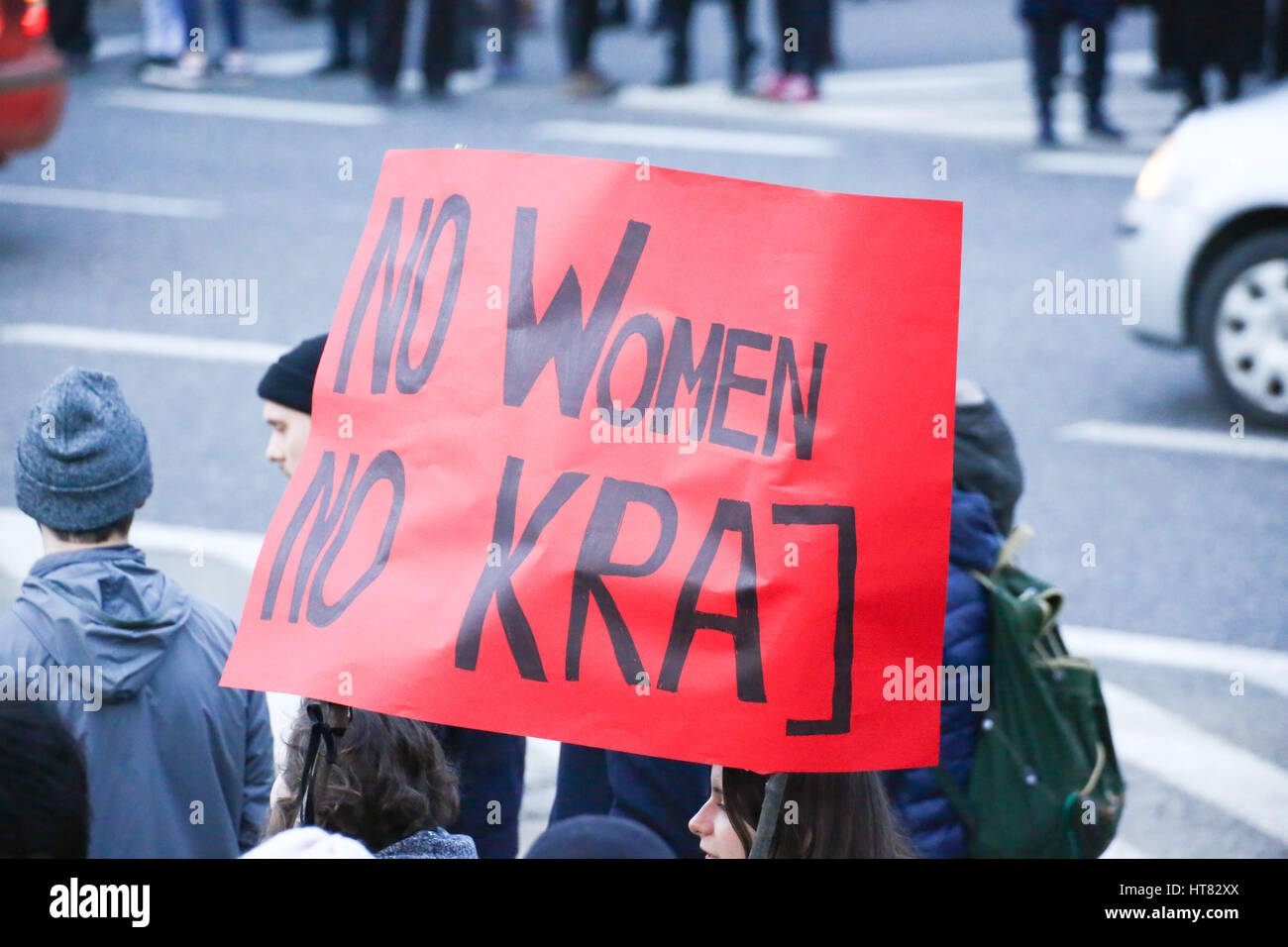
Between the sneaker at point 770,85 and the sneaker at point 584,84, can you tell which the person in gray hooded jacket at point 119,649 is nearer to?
the sneaker at point 584,84

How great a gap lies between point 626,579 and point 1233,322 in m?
5.86

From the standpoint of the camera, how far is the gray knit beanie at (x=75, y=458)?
2.94 m

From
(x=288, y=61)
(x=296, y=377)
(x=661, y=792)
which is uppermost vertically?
(x=296, y=377)

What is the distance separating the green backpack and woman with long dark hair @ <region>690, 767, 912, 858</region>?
0.74 metres

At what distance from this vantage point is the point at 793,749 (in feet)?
7.68

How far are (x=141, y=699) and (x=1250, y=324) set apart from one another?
5.98m

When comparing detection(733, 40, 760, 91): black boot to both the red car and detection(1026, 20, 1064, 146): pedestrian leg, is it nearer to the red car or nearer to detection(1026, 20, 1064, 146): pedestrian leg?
detection(1026, 20, 1064, 146): pedestrian leg

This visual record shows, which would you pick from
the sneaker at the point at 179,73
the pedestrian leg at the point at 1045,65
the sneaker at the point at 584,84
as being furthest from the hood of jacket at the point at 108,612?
the sneaker at the point at 179,73

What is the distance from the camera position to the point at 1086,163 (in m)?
11.6

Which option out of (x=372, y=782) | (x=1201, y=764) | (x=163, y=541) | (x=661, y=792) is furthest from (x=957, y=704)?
(x=163, y=541)

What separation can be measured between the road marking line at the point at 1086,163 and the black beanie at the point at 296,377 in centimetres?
867

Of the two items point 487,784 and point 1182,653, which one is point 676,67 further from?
point 487,784
